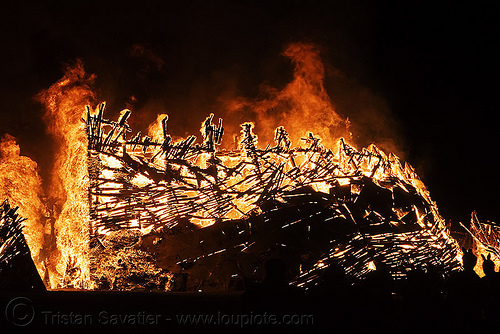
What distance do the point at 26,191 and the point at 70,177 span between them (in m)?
3.97

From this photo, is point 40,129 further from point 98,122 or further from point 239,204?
point 239,204

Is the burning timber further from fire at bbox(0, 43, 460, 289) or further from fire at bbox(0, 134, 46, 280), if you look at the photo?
fire at bbox(0, 134, 46, 280)

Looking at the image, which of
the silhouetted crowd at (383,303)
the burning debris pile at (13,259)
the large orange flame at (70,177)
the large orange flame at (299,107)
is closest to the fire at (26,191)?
the large orange flame at (70,177)

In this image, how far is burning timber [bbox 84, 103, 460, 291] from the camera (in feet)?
22.8

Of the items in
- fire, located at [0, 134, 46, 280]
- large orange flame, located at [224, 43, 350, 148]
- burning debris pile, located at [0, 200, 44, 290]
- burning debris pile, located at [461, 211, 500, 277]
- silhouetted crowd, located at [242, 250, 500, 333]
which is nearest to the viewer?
silhouetted crowd, located at [242, 250, 500, 333]

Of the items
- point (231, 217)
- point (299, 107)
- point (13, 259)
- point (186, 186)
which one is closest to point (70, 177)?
point (13, 259)

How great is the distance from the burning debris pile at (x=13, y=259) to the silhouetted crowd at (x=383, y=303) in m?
4.22

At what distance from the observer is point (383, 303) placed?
378 centimetres

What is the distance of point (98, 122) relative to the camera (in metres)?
7.02

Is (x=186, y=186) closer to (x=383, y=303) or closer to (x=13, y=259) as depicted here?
(x=13, y=259)

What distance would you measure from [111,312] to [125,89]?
10.5 m

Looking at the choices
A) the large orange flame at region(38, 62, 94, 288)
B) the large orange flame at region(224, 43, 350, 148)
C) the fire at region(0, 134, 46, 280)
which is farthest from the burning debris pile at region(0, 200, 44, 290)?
the large orange flame at region(224, 43, 350, 148)

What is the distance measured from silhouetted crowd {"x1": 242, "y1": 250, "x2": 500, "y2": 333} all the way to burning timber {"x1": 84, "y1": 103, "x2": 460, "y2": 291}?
2856mm

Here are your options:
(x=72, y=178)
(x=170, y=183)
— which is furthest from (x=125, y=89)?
(x=170, y=183)
